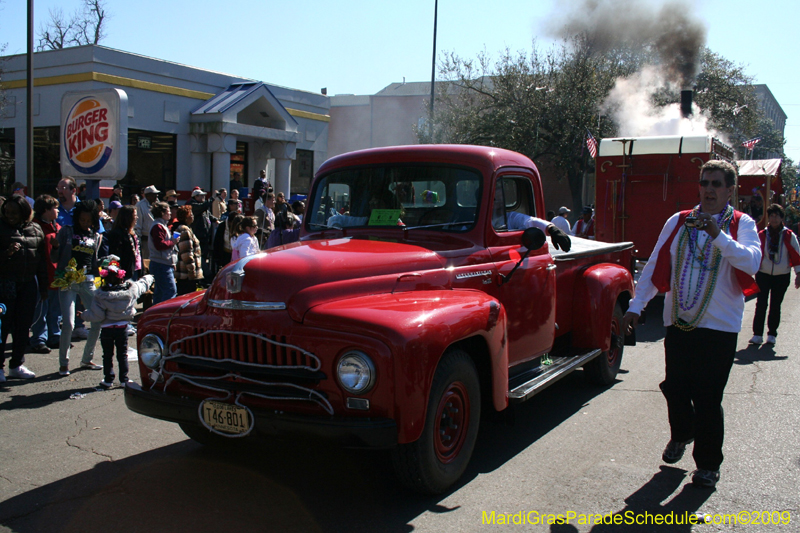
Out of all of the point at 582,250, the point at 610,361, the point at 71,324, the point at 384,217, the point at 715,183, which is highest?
the point at 715,183

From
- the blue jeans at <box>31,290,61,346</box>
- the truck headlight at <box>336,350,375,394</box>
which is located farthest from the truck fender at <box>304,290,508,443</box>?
the blue jeans at <box>31,290,61,346</box>

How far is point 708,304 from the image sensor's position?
12.8 ft

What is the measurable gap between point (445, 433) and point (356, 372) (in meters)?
0.84

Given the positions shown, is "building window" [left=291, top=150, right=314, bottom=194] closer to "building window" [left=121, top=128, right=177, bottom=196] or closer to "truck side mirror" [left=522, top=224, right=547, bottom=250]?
"building window" [left=121, top=128, right=177, bottom=196]

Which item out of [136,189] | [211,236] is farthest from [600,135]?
[211,236]

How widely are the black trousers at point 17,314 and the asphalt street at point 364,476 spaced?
2.29ft

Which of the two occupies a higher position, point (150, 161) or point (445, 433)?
point (150, 161)

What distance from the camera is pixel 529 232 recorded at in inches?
181

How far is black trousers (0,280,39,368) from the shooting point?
628cm

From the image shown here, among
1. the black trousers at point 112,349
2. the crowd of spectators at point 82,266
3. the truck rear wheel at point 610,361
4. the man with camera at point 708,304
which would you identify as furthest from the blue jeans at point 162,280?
the man with camera at point 708,304

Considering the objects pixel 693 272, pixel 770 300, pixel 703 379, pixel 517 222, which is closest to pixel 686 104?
pixel 770 300

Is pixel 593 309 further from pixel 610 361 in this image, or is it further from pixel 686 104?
pixel 686 104

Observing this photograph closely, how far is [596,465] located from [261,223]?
8013mm

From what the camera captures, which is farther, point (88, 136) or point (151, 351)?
point (88, 136)
